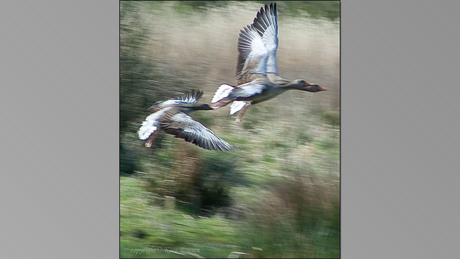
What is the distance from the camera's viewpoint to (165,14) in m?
3.18

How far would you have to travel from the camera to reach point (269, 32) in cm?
316

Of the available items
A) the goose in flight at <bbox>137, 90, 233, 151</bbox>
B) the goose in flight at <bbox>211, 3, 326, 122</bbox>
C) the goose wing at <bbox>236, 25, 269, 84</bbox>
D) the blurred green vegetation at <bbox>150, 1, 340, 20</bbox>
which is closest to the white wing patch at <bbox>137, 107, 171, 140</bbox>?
the goose in flight at <bbox>137, 90, 233, 151</bbox>

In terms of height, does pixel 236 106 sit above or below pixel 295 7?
below

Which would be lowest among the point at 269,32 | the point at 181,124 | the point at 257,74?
the point at 181,124

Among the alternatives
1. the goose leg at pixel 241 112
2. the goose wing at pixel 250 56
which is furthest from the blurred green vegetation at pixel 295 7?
the goose leg at pixel 241 112

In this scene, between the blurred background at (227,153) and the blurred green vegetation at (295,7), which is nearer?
the blurred background at (227,153)

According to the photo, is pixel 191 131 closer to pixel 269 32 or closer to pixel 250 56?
pixel 250 56

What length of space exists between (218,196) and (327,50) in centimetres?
126

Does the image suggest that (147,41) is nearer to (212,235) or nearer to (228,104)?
(228,104)

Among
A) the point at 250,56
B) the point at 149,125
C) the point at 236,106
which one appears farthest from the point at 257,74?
the point at 149,125

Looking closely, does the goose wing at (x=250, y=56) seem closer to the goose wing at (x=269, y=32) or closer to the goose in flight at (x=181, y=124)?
the goose wing at (x=269, y=32)

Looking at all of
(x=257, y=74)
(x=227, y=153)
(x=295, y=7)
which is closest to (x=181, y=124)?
(x=227, y=153)

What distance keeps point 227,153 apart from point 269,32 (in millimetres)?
887

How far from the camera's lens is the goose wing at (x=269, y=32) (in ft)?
10.4
